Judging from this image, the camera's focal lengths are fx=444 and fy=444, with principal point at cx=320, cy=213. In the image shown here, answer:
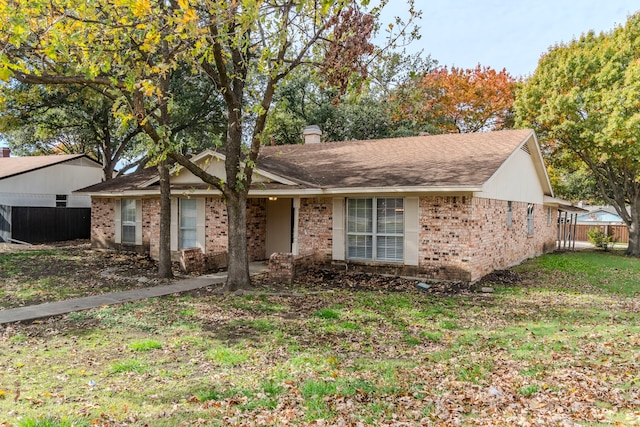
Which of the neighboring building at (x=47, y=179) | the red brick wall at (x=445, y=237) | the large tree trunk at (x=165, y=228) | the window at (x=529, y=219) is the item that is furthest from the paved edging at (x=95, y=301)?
the neighboring building at (x=47, y=179)

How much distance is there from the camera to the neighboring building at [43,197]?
20.0 meters

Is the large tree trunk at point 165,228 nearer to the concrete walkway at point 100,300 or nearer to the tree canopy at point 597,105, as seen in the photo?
the concrete walkway at point 100,300

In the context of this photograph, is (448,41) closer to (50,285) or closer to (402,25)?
(402,25)

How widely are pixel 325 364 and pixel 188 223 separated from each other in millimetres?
10151

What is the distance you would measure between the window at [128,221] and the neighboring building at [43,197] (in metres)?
6.36

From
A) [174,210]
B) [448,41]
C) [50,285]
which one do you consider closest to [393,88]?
[448,41]

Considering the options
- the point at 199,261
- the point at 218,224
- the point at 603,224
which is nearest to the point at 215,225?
the point at 218,224

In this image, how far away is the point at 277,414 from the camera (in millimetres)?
4055

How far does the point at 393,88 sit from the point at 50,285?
9391 mm

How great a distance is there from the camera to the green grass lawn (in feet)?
13.3

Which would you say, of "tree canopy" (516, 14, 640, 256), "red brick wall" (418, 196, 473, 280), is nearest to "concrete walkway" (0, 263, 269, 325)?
"red brick wall" (418, 196, 473, 280)

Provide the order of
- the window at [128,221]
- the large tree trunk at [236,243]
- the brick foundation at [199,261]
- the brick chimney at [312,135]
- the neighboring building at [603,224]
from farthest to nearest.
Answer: the neighboring building at [603,224], the brick chimney at [312,135], the window at [128,221], the brick foundation at [199,261], the large tree trunk at [236,243]

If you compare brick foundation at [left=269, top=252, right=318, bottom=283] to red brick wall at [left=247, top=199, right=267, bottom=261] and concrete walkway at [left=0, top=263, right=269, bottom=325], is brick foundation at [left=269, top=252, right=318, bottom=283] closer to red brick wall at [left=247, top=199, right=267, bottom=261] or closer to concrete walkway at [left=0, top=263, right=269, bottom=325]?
concrete walkway at [left=0, top=263, right=269, bottom=325]

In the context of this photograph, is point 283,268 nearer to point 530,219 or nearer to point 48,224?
point 530,219
